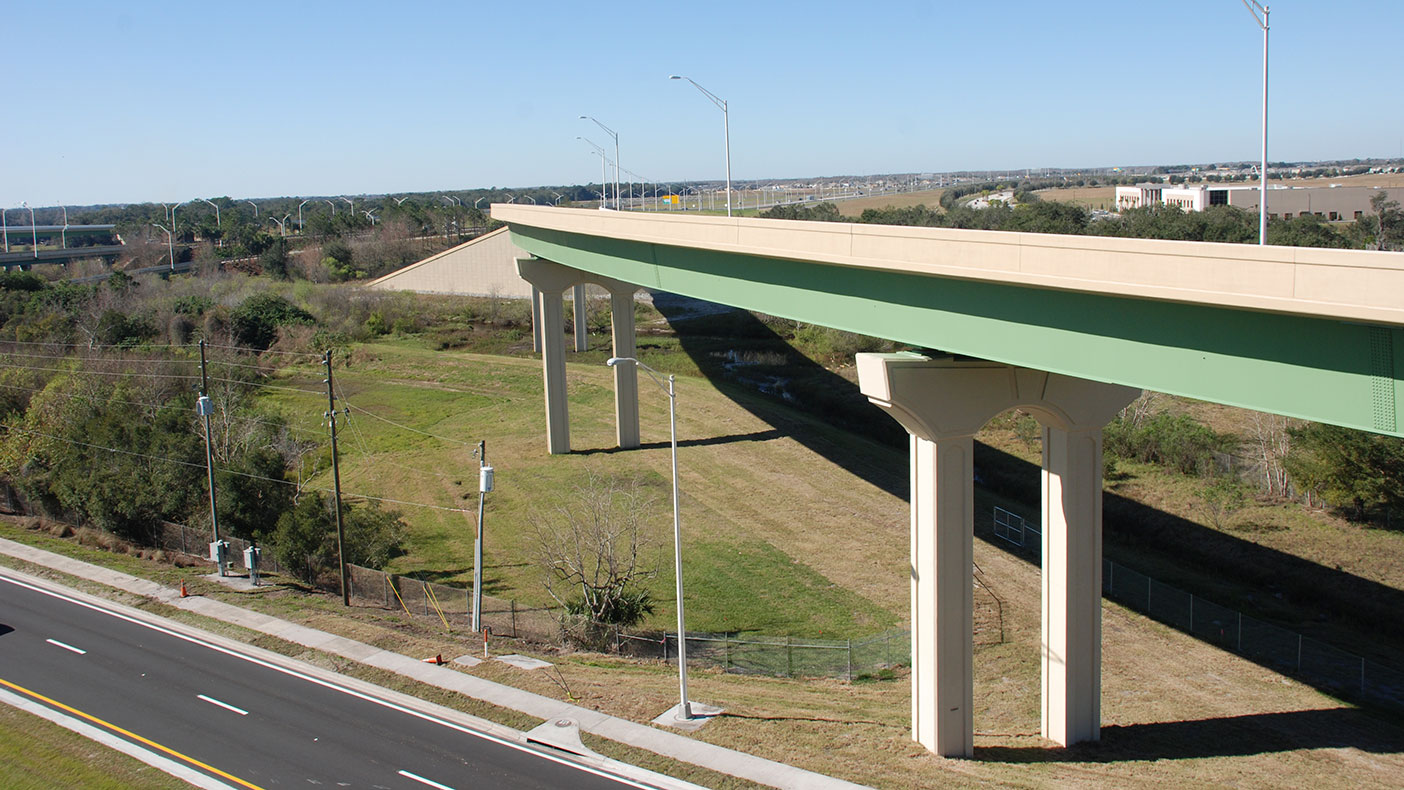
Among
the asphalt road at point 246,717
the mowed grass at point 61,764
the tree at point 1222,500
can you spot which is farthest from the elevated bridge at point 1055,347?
the tree at point 1222,500

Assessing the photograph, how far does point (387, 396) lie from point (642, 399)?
47.3ft

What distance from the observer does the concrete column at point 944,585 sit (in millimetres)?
17797

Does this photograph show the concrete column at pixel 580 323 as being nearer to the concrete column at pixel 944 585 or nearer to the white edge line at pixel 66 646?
the white edge line at pixel 66 646

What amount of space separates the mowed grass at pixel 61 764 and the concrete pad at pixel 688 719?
8.51m

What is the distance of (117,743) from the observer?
19.7m

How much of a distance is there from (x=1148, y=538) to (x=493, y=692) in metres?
22.0

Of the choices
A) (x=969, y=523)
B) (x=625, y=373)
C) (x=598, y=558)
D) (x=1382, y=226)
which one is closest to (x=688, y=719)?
(x=969, y=523)

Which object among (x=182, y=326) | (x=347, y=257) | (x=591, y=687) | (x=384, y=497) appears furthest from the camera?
(x=347, y=257)

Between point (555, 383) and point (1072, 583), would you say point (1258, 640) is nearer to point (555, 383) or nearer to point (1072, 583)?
point (1072, 583)

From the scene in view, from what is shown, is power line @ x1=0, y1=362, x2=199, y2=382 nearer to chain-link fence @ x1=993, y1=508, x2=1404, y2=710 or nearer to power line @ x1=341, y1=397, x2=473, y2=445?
power line @ x1=341, y1=397, x2=473, y2=445

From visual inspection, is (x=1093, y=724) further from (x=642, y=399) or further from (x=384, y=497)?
(x=642, y=399)

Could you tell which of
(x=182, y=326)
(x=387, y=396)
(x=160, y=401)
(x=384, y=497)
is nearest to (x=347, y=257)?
(x=182, y=326)

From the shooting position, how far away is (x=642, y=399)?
179 ft

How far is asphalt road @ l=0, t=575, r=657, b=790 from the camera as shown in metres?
18.0
